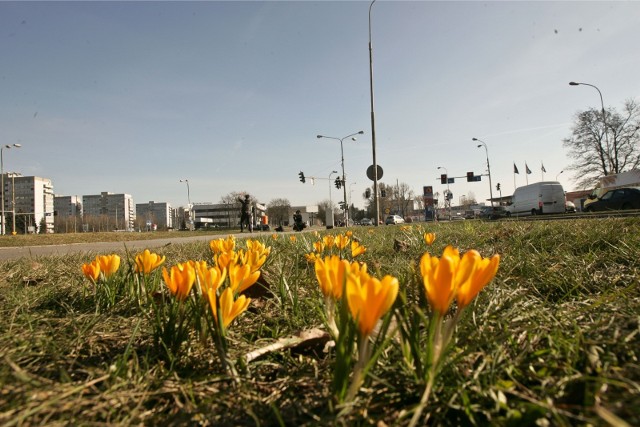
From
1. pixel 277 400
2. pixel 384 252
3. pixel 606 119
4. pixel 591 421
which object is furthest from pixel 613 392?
pixel 606 119

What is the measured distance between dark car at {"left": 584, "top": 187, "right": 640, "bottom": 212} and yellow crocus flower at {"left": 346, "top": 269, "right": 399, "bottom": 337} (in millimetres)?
26545

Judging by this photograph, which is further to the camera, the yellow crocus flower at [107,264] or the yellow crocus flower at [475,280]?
the yellow crocus flower at [107,264]

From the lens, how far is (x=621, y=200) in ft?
74.9

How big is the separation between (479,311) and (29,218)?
11820 centimetres

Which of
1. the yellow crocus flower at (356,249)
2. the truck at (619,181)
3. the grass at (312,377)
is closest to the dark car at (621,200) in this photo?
the truck at (619,181)

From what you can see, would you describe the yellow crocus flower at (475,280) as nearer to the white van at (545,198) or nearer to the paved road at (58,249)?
the paved road at (58,249)

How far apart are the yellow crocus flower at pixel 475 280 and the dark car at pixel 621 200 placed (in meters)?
26.3

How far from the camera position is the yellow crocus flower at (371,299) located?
72 centimetres

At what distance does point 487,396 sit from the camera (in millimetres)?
804

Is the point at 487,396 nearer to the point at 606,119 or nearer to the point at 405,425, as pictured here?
the point at 405,425

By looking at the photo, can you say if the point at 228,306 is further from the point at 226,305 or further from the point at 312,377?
the point at 312,377

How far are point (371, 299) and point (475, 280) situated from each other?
0.86 ft

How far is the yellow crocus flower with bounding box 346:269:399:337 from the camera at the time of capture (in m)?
0.72

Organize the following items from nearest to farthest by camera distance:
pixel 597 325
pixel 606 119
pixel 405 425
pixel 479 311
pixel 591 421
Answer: pixel 591 421 → pixel 405 425 → pixel 597 325 → pixel 479 311 → pixel 606 119
